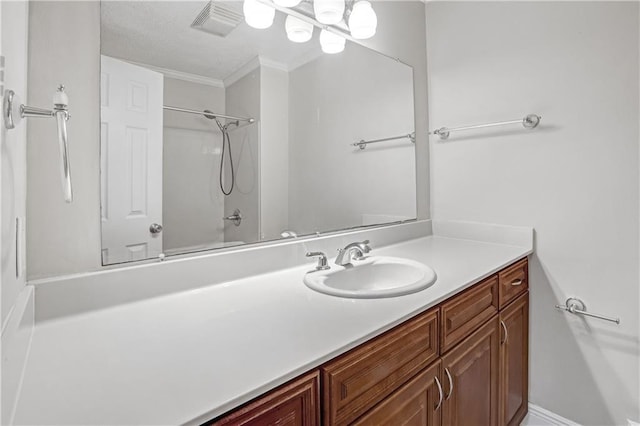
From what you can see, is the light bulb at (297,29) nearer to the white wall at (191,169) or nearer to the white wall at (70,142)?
the white wall at (191,169)

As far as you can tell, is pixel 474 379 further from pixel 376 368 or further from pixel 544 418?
pixel 544 418

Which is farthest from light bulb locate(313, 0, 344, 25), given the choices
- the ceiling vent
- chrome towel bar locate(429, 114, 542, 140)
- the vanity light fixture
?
chrome towel bar locate(429, 114, 542, 140)

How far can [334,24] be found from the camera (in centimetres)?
148

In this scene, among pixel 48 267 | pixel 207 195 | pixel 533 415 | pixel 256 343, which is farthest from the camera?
pixel 533 415

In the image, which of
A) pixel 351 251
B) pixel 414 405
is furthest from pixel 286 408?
pixel 351 251

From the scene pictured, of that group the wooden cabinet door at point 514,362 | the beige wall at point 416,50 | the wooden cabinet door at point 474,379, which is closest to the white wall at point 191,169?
the wooden cabinet door at point 474,379

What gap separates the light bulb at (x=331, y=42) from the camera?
1492 millimetres

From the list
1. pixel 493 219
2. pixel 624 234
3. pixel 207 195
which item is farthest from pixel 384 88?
pixel 624 234

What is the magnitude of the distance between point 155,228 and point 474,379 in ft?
3.95

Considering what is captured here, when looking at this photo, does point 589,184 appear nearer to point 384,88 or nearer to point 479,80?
point 479,80

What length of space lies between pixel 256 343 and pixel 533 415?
167 centimetres

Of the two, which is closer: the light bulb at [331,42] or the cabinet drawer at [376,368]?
the cabinet drawer at [376,368]

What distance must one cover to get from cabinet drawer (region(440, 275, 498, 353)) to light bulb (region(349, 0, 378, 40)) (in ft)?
4.02

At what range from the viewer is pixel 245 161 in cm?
120
